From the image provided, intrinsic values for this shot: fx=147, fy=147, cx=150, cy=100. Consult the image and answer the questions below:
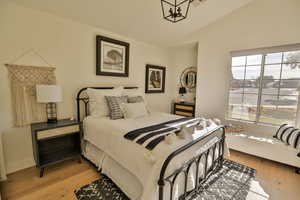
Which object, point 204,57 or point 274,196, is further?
point 204,57

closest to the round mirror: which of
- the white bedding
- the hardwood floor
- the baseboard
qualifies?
the white bedding

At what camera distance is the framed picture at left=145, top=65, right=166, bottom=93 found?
3983mm

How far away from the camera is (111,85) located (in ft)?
10.5

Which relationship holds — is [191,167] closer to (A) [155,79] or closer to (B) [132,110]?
(B) [132,110]

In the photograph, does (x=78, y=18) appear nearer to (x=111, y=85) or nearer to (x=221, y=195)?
(x=111, y=85)

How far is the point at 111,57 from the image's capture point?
3.06 meters

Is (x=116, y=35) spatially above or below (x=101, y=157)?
above

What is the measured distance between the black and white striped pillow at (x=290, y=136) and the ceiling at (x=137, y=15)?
2.56 meters

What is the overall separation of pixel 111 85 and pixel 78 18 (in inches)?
52.2

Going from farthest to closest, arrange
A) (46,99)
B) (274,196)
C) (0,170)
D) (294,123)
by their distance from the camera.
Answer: (294,123), (46,99), (0,170), (274,196)

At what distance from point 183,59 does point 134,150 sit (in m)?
3.62

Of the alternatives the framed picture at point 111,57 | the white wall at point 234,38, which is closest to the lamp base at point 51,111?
the framed picture at point 111,57

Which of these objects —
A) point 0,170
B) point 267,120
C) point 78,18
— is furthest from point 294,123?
point 0,170

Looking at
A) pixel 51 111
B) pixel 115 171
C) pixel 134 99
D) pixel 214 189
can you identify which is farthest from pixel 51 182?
pixel 214 189
